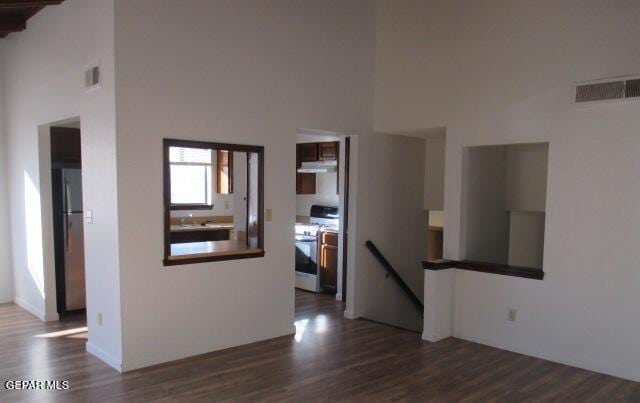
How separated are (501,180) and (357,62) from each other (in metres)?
2.09

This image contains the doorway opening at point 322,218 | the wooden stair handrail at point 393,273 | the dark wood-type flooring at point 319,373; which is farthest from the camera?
the doorway opening at point 322,218

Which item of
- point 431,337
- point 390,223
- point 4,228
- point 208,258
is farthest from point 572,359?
point 4,228

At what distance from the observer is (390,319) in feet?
19.3

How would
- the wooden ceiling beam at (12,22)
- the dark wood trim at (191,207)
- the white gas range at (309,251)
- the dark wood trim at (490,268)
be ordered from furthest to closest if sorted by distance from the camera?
the dark wood trim at (191,207)
the white gas range at (309,251)
the wooden ceiling beam at (12,22)
the dark wood trim at (490,268)

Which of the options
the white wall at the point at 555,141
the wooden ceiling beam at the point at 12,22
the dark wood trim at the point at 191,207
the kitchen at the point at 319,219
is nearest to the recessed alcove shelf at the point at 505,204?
the white wall at the point at 555,141

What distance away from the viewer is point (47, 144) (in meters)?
5.09

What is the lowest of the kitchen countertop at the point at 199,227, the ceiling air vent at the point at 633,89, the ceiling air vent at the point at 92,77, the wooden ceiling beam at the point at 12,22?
the kitchen countertop at the point at 199,227

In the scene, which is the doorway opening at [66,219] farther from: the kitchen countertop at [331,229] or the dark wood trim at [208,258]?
the kitchen countertop at [331,229]

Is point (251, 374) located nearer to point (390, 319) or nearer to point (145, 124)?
point (145, 124)

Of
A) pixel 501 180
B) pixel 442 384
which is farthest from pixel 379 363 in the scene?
pixel 501 180

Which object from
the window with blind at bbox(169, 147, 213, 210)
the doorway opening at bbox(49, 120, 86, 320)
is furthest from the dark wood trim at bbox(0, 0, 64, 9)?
the window with blind at bbox(169, 147, 213, 210)

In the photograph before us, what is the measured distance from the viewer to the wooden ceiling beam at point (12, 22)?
515 cm

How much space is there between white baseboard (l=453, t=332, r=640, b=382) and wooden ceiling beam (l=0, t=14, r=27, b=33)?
5834mm

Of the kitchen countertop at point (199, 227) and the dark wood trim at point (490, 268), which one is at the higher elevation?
the kitchen countertop at point (199, 227)
